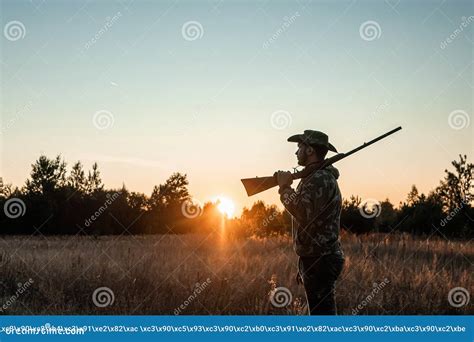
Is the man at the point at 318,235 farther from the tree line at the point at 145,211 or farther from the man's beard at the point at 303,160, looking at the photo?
the tree line at the point at 145,211

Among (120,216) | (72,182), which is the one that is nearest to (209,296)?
(120,216)

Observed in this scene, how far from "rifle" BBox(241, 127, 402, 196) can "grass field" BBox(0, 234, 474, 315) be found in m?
2.01

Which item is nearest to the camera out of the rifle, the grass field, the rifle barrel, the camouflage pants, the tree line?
the camouflage pants

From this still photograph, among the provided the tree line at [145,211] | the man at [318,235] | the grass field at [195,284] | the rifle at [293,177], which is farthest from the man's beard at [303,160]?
the tree line at [145,211]

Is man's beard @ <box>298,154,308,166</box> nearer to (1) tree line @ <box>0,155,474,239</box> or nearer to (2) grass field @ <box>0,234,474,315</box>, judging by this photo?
(2) grass field @ <box>0,234,474,315</box>

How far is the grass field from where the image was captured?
7.03 meters

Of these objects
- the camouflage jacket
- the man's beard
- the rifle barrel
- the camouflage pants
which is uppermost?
the rifle barrel

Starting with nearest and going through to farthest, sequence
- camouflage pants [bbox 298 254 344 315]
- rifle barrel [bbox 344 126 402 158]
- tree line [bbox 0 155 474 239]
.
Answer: camouflage pants [bbox 298 254 344 315]
rifle barrel [bbox 344 126 402 158]
tree line [bbox 0 155 474 239]

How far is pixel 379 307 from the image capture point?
7.03 metres

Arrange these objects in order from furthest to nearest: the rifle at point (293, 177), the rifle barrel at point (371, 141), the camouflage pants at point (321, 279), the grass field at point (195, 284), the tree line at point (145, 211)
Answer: the tree line at point (145, 211), the grass field at point (195, 284), the rifle barrel at point (371, 141), the rifle at point (293, 177), the camouflage pants at point (321, 279)

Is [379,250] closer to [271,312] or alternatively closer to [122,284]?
[271,312]

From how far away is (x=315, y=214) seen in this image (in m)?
4.80

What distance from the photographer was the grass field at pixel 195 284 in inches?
277

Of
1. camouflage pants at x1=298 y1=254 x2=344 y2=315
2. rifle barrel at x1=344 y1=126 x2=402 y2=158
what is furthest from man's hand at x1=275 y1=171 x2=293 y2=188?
camouflage pants at x1=298 y1=254 x2=344 y2=315
